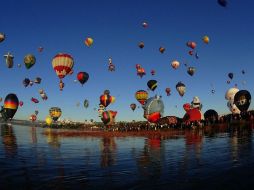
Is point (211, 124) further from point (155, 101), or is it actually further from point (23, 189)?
point (23, 189)

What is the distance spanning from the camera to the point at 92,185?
595 inches

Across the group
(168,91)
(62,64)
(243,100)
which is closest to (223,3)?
(243,100)

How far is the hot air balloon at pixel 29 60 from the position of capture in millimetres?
70281

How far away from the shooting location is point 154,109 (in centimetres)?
7444

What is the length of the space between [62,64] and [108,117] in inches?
1131

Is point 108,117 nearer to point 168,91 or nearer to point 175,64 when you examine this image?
point 175,64

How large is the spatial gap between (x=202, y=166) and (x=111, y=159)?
22.5ft

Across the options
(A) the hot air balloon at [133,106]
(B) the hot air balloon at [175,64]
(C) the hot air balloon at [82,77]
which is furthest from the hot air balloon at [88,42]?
(A) the hot air balloon at [133,106]

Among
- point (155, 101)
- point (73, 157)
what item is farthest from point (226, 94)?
point (73, 157)

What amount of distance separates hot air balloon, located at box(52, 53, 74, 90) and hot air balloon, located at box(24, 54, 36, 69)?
1292 centimetres

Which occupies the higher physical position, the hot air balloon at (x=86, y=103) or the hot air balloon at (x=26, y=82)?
the hot air balloon at (x=26, y=82)

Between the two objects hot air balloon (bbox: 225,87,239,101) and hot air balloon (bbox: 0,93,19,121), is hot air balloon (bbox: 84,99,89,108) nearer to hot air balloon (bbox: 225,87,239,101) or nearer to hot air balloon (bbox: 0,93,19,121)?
hot air balloon (bbox: 225,87,239,101)

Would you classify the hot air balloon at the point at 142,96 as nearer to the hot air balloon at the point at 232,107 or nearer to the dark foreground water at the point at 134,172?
the hot air balloon at the point at 232,107

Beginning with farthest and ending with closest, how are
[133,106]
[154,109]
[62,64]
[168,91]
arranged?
[133,106] → [168,91] → [154,109] → [62,64]
